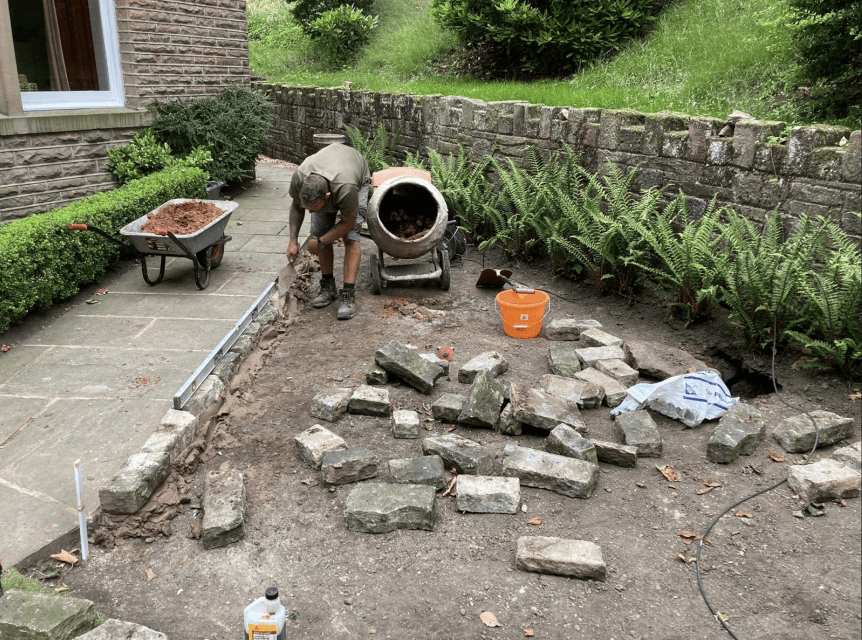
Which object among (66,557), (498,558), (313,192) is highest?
(313,192)

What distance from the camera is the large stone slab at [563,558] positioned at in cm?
303

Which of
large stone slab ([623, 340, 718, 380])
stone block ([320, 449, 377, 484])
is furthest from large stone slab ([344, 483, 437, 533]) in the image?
large stone slab ([623, 340, 718, 380])

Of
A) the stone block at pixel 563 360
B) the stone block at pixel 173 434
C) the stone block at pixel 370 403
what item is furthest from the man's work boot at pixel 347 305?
the stone block at pixel 173 434

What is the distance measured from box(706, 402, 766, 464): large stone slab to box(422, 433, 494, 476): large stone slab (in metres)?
1.27

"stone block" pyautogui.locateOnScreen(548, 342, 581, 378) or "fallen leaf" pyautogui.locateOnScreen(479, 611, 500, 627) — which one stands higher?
"stone block" pyautogui.locateOnScreen(548, 342, 581, 378)

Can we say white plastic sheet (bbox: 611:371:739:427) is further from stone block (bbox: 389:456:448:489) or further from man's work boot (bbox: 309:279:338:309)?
man's work boot (bbox: 309:279:338:309)

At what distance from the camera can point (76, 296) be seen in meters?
6.44

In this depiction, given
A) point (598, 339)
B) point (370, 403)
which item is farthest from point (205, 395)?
point (598, 339)

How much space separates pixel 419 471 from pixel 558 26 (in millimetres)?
8200

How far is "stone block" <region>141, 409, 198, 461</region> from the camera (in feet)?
12.4

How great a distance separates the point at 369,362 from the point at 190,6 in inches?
272

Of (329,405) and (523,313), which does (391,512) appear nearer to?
(329,405)

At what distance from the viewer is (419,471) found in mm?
3674

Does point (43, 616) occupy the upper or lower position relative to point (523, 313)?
lower
